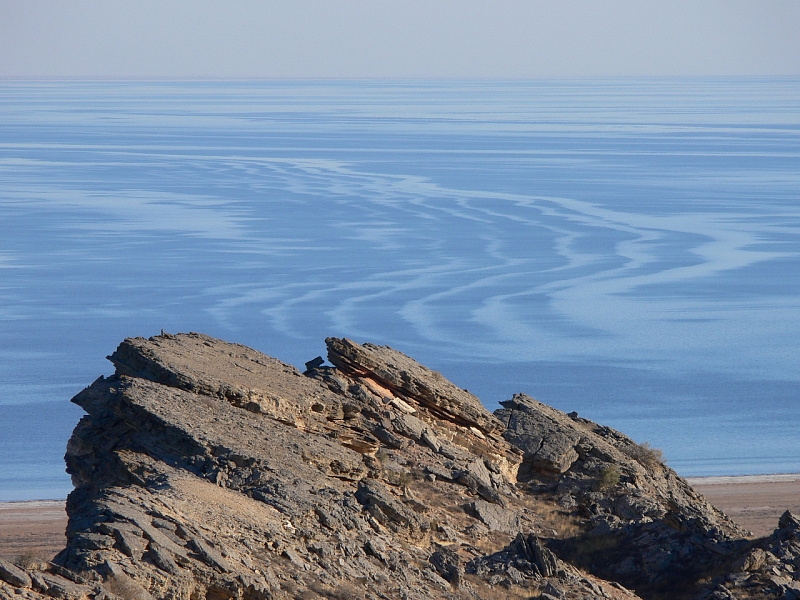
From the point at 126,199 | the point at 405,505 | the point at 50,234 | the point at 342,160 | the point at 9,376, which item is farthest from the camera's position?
the point at 342,160

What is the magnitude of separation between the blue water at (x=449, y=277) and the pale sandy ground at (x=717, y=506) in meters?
2.59

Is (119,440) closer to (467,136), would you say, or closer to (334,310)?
(334,310)

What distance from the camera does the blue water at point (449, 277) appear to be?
124 feet

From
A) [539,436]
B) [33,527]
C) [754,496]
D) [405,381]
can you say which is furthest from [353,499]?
[754,496]

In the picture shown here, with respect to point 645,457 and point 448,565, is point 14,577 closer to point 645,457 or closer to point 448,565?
point 448,565

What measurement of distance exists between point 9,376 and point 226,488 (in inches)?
1114

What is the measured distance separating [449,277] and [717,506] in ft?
88.7

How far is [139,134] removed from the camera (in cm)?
13000

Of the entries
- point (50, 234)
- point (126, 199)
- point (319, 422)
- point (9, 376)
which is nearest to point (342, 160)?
point (126, 199)

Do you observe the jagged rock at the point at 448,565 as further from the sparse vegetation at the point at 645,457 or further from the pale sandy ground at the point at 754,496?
the pale sandy ground at the point at 754,496

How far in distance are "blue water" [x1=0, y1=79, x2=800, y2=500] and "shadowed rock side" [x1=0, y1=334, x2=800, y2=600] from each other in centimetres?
1518

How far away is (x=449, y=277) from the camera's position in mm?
51562

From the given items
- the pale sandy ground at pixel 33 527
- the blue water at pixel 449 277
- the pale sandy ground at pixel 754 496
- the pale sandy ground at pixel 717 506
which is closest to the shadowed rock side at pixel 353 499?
the pale sandy ground at pixel 754 496

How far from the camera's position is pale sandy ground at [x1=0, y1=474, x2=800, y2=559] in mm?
22016
